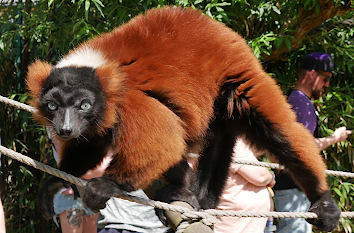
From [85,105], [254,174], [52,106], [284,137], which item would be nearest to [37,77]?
[52,106]

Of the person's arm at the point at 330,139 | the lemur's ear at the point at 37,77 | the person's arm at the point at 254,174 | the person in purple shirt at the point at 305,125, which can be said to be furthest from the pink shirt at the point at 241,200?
the lemur's ear at the point at 37,77

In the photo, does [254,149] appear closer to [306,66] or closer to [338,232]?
[306,66]

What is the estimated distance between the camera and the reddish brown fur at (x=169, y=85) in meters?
2.48

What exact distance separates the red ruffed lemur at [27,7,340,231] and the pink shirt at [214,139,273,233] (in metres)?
0.83

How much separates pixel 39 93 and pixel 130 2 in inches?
74.6

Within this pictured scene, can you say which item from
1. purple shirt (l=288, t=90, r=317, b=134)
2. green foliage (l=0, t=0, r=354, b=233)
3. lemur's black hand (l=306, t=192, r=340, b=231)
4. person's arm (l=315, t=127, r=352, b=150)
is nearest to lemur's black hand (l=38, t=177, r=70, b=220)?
lemur's black hand (l=306, t=192, r=340, b=231)

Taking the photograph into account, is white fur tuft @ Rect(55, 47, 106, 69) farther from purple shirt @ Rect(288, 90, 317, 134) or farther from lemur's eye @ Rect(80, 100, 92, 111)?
purple shirt @ Rect(288, 90, 317, 134)

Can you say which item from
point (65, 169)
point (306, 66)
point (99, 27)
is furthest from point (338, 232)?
point (65, 169)

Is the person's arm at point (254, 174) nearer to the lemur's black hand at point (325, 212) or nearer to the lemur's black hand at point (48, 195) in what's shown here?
the lemur's black hand at point (325, 212)

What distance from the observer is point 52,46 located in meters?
4.87

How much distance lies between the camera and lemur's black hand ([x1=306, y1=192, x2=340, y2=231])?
2.73 metres

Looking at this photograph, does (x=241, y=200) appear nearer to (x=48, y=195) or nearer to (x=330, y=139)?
(x=330, y=139)

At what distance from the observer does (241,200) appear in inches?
154

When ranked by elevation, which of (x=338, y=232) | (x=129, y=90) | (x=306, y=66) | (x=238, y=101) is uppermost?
(x=129, y=90)
